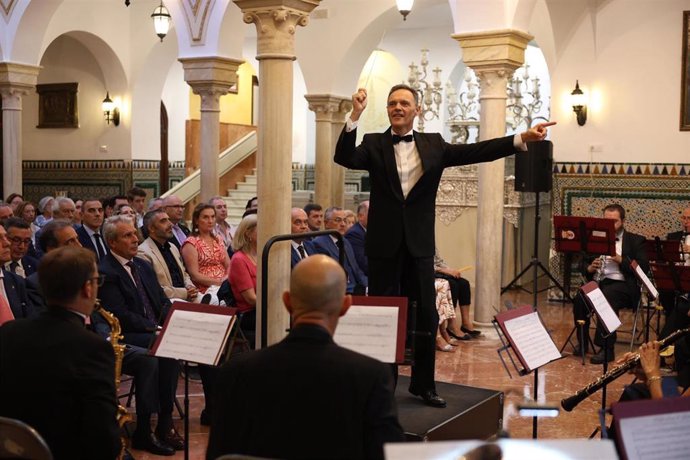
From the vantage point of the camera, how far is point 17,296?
185 inches

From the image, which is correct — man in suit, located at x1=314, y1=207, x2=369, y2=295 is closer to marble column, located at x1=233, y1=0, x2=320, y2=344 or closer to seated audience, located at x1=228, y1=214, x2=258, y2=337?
seated audience, located at x1=228, y1=214, x2=258, y2=337

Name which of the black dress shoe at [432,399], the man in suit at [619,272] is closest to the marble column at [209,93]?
the man in suit at [619,272]

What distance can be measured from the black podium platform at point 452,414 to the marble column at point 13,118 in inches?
368

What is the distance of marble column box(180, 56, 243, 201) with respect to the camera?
1074 centimetres

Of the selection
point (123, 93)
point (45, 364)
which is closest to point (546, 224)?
point (123, 93)

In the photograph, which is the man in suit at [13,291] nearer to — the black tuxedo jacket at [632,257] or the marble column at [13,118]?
the black tuxedo jacket at [632,257]

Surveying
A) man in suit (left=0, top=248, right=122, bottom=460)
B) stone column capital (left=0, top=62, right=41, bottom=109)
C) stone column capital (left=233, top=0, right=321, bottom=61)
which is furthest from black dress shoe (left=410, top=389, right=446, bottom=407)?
stone column capital (left=0, top=62, right=41, bottom=109)

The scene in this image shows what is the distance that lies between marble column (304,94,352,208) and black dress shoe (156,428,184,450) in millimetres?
7043

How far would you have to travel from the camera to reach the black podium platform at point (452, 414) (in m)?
4.21

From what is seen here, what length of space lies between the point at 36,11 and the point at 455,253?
6930mm

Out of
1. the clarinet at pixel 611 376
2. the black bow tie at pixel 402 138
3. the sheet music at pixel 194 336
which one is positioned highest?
the black bow tie at pixel 402 138

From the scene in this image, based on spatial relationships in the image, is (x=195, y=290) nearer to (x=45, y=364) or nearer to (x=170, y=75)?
(x=45, y=364)

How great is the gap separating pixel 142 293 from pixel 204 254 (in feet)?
5.40

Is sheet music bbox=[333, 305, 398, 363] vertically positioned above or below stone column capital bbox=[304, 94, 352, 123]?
below
